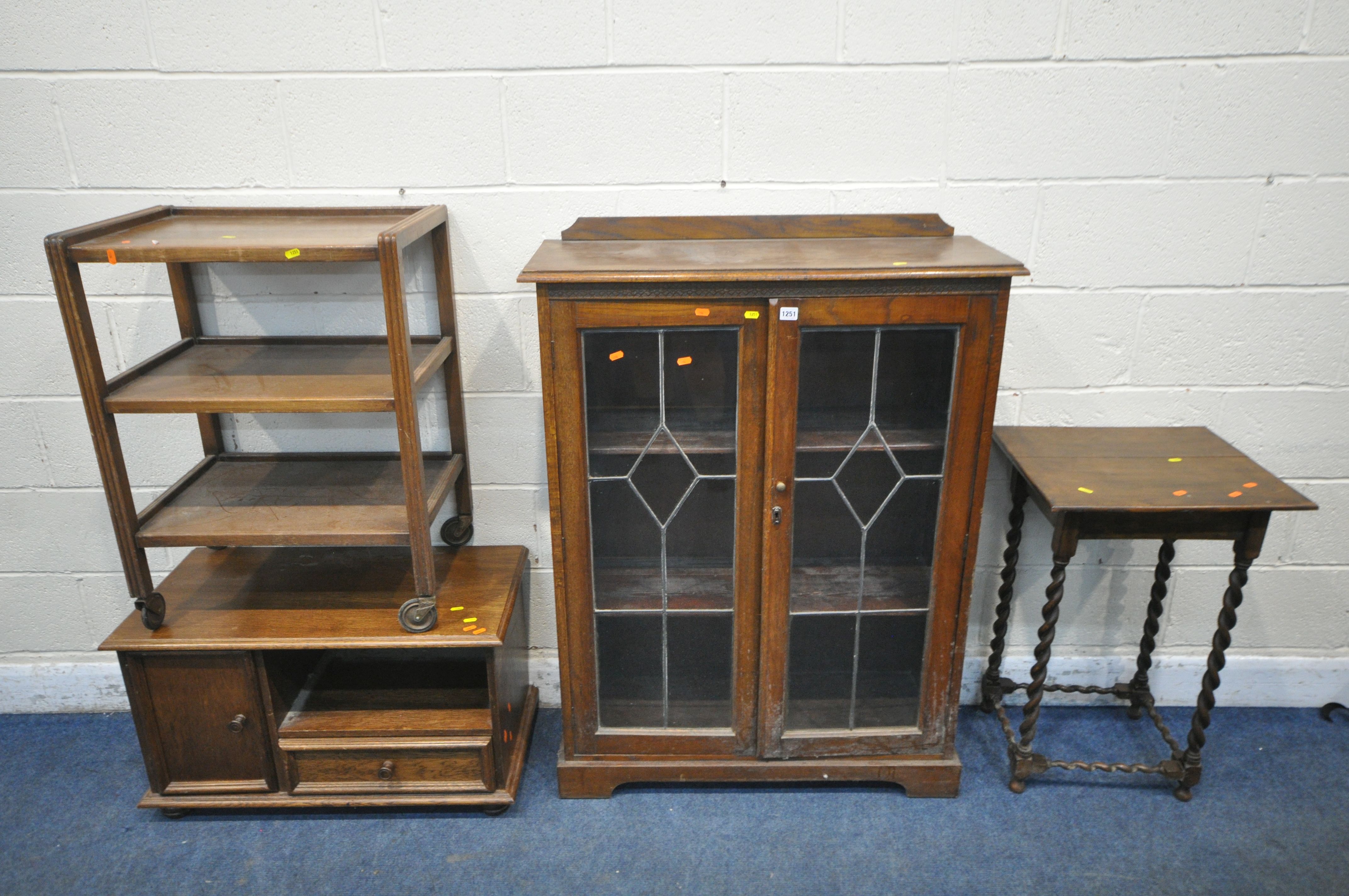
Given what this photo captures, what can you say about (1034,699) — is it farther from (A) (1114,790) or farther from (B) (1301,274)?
(B) (1301,274)

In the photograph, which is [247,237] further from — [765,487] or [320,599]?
[765,487]

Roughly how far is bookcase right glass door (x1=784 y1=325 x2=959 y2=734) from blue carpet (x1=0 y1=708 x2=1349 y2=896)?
0.28 metres

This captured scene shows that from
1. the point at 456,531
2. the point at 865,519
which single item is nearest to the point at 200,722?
the point at 456,531

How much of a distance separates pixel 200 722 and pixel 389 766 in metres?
0.47

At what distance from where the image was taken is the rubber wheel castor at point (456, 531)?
7.93 ft

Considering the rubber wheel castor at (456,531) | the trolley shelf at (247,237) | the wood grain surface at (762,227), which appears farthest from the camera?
the rubber wheel castor at (456,531)

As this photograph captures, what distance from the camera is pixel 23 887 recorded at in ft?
6.66

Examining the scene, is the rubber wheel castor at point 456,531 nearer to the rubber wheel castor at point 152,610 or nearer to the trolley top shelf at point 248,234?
the rubber wheel castor at point 152,610

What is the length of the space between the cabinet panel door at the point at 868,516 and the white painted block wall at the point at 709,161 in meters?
0.49

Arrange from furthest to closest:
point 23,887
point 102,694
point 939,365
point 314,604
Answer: point 102,694, point 314,604, point 23,887, point 939,365

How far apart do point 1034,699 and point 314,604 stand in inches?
71.5

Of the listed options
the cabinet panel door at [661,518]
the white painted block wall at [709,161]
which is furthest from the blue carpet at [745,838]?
the white painted block wall at [709,161]

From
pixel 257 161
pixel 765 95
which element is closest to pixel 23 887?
pixel 257 161

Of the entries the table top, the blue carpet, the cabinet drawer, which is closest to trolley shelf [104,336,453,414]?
the cabinet drawer
